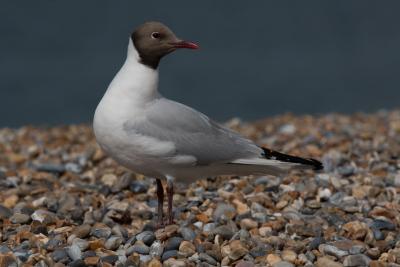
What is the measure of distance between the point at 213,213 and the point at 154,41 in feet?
4.40

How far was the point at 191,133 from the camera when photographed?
521 cm

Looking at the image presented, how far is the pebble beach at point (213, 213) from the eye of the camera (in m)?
4.83

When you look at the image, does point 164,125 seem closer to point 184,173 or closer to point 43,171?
point 184,173

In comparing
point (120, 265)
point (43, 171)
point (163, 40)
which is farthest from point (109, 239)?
point (43, 171)

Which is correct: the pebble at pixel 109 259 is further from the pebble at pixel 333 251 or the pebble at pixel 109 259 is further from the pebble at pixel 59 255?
the pebble at pixel 333 251

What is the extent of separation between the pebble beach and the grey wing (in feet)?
1.58

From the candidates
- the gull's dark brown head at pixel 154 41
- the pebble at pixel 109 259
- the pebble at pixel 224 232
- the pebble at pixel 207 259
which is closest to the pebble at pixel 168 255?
the pebble at pixel 207 259

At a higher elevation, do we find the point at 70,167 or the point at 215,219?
the point at 70,167

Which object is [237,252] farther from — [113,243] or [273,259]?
[113,243]

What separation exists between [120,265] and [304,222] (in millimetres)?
1494

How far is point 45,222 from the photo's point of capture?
546cm

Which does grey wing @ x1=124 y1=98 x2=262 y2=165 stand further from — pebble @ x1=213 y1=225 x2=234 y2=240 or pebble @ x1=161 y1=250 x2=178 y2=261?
pebble @ x1=161 y1=250 x2=178 y2=261

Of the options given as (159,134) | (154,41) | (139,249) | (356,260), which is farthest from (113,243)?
(356,260)

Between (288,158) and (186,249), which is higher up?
(288,158)
